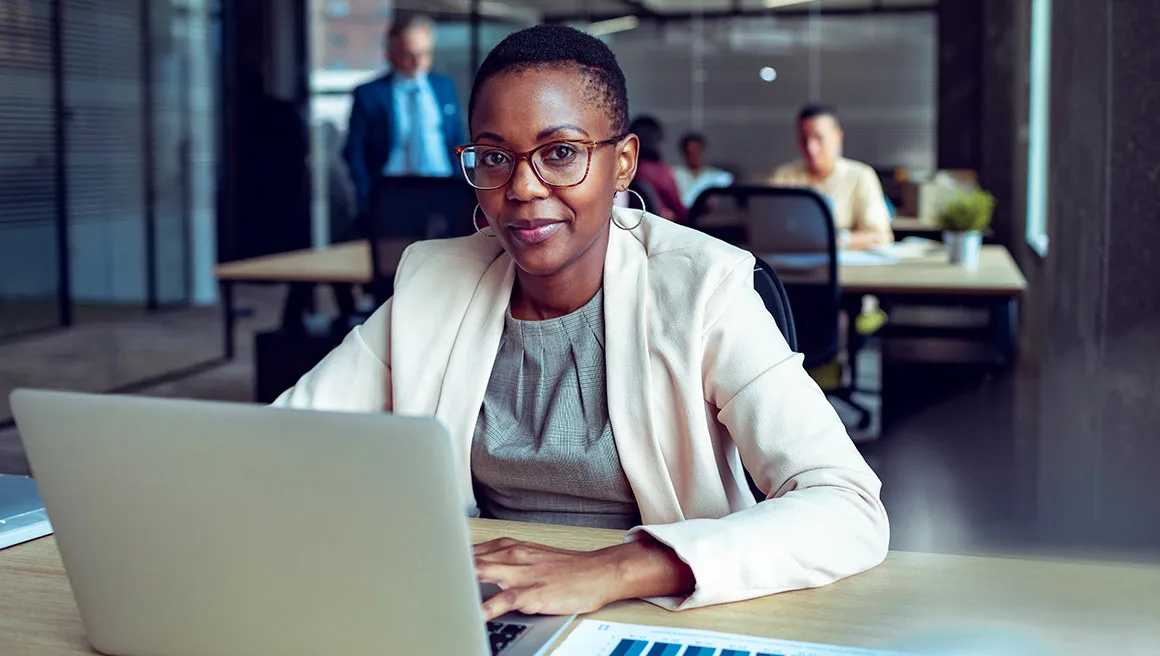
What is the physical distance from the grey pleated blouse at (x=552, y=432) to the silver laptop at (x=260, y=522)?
0.58 meters

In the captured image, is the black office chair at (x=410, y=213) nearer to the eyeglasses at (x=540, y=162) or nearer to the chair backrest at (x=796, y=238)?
the chair backrest at (x=796, y=238)

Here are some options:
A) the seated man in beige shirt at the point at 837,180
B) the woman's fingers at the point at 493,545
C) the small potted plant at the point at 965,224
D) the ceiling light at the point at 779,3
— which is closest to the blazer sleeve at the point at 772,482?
the woman's fingers at the point at 493,545

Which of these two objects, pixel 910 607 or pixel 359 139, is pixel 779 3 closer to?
pixel 359 139

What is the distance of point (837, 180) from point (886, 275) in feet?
4.84

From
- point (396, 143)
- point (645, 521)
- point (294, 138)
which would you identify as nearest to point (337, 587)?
point (645, 521)

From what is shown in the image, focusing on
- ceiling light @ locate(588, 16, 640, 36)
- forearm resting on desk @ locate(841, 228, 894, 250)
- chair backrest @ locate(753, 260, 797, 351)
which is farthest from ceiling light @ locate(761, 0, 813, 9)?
chair backrest @ locate(753, 260, 797, 351)

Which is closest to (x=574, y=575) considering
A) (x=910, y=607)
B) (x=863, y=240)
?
(x=910, y=607)

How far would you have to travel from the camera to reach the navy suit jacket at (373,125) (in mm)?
5281

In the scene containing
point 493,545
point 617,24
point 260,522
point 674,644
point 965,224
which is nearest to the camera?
point 260,522

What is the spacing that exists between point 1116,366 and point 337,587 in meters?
2.14

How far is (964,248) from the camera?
3957 millimetres

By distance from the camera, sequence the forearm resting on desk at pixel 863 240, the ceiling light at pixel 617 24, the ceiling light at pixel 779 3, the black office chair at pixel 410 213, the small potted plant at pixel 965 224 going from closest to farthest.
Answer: the black office chair at pixel 410 213 < the small potted plant at pixel 965 224 < the forearm resting on desk at pixel 863 240 < the ceiling light at pixel 779 3 < the ceiling light at pixel 617 24

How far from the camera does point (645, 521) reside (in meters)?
1.36

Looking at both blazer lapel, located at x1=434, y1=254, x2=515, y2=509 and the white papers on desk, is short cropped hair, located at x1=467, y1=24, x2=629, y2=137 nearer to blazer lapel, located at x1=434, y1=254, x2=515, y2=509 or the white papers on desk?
blazer lapel, located at x1=434, y1=254, x2=515, y2=509
